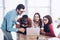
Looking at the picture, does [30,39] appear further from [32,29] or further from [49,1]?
[49,1]

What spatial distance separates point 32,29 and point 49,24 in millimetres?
192

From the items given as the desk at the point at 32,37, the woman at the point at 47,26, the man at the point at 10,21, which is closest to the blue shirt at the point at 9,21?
the man at the point at 10,21

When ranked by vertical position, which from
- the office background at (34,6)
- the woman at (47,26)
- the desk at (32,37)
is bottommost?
the desk at (32,37)

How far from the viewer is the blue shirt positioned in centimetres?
165

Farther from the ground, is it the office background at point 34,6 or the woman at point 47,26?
the office background at point 34,6

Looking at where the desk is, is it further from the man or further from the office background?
the office background

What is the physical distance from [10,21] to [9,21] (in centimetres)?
1

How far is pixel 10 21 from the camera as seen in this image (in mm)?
1657

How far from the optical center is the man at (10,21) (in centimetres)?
165

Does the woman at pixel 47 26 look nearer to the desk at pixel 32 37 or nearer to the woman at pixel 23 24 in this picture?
the desk at pixel 32 37

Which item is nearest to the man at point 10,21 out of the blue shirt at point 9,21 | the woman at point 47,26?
the blue shirt at point 9,21

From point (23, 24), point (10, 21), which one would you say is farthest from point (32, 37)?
point (10, 21)

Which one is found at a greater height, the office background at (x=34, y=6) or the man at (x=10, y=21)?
the office background at (x=34, y=6)

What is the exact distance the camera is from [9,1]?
1.65 meters
